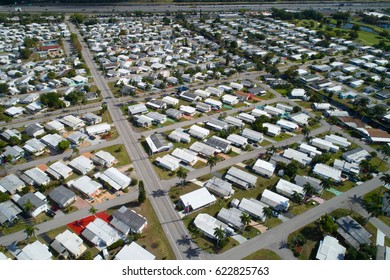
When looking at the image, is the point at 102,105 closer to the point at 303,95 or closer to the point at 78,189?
the point at 78,189

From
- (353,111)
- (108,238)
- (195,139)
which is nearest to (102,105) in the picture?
(195,139)

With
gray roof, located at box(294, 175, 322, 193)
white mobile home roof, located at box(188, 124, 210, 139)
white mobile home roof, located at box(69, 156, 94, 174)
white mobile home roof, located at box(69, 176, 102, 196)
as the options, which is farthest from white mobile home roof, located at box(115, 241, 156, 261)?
white mobile home roof, located at box(188, 124, 210, 139)

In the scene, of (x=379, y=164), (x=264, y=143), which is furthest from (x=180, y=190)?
(x=379, y=164)

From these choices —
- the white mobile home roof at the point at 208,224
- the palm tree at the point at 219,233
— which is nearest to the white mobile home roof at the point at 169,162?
the white mobile home roof at the point at 208,224

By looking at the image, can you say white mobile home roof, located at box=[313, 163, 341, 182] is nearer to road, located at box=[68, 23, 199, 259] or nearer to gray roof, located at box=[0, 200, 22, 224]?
road, located at box=[68, 23, 199, 259]

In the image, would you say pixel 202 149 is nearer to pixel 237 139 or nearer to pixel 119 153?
pixel 237 139
